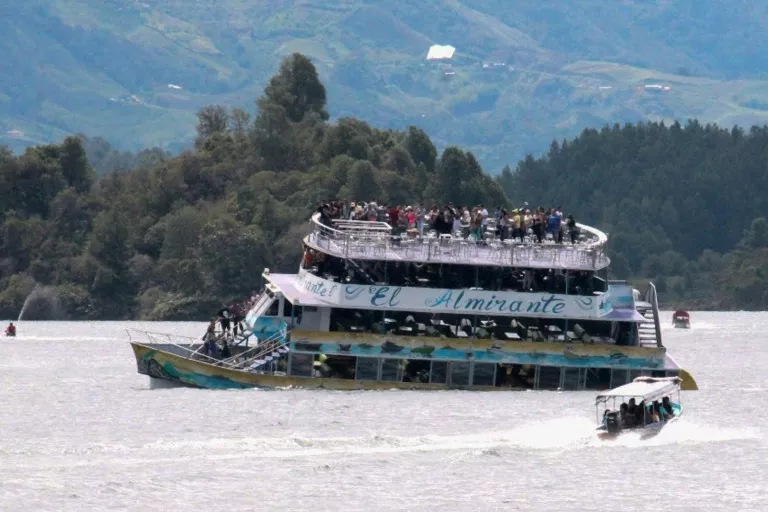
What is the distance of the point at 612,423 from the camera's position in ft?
181

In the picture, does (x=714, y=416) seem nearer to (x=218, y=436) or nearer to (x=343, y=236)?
(x=343, y=236)

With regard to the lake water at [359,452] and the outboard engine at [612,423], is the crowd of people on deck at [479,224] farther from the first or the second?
the outboard engine at [612,423]

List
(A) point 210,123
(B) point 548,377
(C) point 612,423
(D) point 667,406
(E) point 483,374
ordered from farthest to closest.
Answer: (A) point 210,123 < (B) point 548,377 < (E) point 483,374 < (D) point 667,406 < (C) point 612,423

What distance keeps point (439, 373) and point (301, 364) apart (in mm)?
4649

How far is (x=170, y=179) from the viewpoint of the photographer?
165 m

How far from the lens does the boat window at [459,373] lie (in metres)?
63.6

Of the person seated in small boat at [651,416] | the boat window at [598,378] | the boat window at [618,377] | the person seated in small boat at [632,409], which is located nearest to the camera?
the person seated in small boat at [632,409]

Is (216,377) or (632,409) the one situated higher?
(632,409)

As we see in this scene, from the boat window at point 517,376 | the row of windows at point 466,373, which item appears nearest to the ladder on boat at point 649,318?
the row of windows at point 466,373

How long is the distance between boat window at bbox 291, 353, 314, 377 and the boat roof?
10386 mm

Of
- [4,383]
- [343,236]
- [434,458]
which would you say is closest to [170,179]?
[4,383]

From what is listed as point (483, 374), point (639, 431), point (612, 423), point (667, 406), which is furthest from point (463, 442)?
point (483, 374)

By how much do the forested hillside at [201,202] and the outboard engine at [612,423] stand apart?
8689 cm

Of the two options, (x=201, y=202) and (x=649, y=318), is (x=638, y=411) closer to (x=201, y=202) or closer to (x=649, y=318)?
(x=649, y=318)
